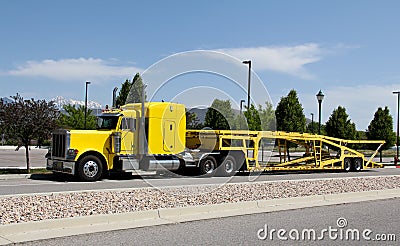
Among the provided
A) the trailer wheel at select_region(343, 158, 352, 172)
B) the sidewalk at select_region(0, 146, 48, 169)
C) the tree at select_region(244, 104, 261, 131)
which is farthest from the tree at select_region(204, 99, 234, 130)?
the sidewalk at select_region(0, 146, 48, 169)

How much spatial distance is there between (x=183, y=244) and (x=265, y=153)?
19.4 meters

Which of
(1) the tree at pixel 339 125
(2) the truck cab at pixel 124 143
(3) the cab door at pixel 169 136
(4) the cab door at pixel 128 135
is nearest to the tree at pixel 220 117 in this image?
(2) the truck cab at pixel 124 143

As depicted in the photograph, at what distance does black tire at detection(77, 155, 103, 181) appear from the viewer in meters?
18.7

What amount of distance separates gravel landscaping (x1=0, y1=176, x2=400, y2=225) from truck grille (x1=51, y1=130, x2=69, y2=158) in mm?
6502

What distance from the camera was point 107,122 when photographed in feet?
67.1

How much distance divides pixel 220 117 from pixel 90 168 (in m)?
8.19

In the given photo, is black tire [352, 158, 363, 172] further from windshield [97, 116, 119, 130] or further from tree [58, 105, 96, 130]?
tree [58, 105, 96, 130]

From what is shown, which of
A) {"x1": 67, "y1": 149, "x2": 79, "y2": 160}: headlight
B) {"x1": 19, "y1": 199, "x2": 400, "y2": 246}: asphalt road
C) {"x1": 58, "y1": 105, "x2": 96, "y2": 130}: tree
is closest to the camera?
{"x1": 19, "y1": 199, "x2": 400, "y2": 246}: asphalt road

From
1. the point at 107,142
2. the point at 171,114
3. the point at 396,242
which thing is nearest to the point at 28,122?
the point at 107,142

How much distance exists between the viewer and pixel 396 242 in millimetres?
8266

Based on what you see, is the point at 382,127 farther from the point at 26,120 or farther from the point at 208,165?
the point at 26,120

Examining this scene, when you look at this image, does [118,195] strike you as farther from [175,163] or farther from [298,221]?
[175,163]

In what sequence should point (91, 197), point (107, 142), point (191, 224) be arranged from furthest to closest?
point (107, 142) < point (91, 197) < point (191, 224)

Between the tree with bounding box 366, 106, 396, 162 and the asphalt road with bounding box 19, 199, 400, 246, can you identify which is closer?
the asphalt road with bounding box 19, 199, 400, 246
